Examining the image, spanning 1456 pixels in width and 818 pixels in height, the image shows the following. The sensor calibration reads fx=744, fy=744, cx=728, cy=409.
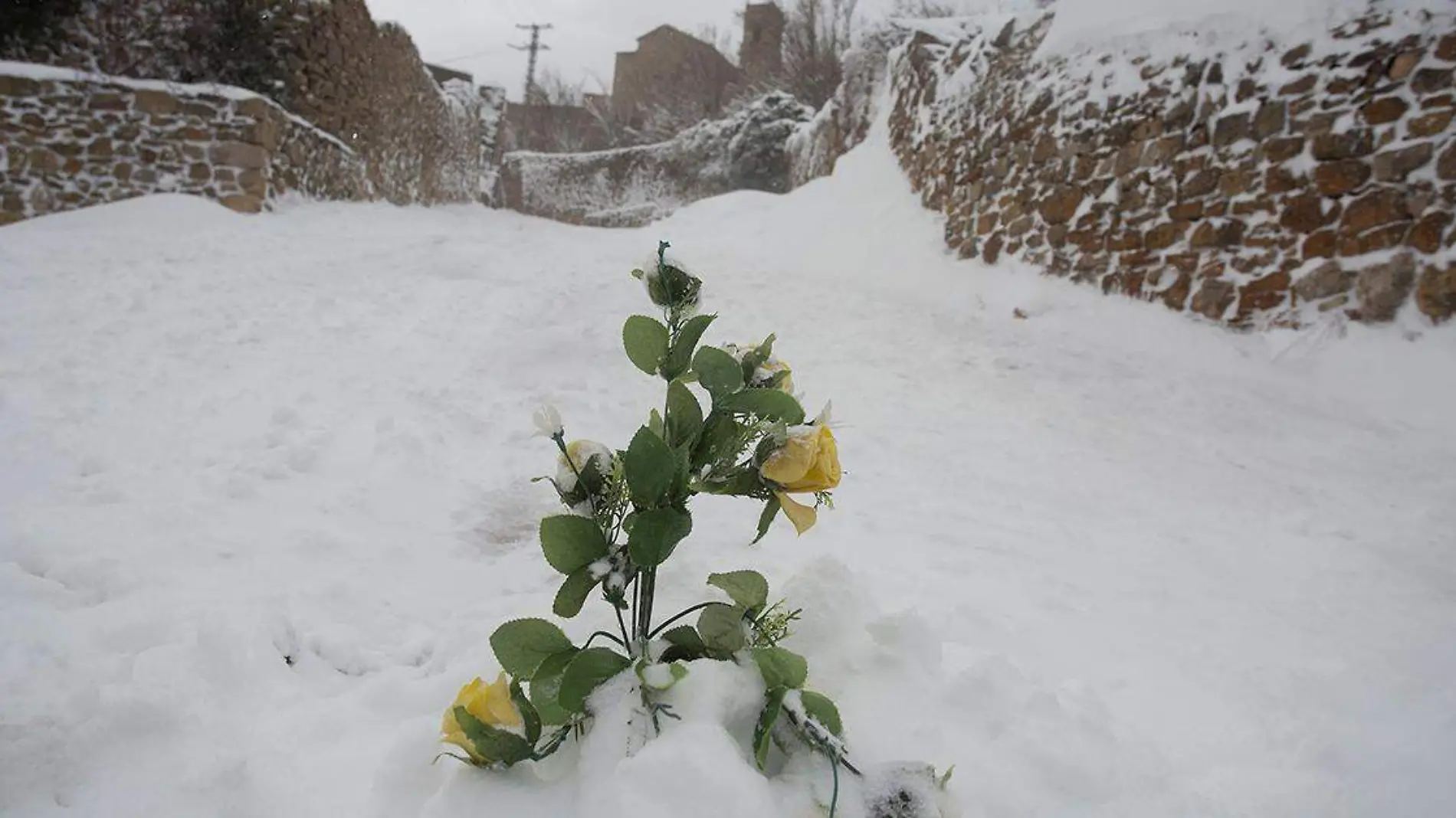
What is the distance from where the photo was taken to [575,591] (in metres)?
0.84

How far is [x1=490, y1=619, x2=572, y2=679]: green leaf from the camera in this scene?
0.80 m

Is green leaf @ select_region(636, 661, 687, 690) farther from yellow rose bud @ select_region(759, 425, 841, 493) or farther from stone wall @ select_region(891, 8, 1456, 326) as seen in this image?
stone wall @ select_region(891, 8, 1456, 326)

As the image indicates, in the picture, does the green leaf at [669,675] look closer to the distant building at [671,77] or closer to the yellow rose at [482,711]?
the yellow rose at [482,711]

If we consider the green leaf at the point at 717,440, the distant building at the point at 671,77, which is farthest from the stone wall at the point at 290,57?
the distant building at the point at 671,77

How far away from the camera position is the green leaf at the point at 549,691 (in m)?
0.76

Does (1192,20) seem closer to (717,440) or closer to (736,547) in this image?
(736,547)

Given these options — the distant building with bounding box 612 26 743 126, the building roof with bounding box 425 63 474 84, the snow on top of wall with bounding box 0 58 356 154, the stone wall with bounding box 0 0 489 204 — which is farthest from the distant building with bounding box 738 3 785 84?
the snow on top of wall with bounding box 0 58 356 154

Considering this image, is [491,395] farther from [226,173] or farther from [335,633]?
[226,173]

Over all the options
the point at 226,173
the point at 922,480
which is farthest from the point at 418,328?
the point at 226,173

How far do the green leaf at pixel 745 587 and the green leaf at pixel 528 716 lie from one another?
0.76 ft

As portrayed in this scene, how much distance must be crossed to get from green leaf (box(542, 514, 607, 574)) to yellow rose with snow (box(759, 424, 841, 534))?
0.67 feet

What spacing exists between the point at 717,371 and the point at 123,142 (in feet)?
25.3

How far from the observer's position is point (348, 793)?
0.91 meters

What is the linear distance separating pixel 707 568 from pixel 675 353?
2.41ft
